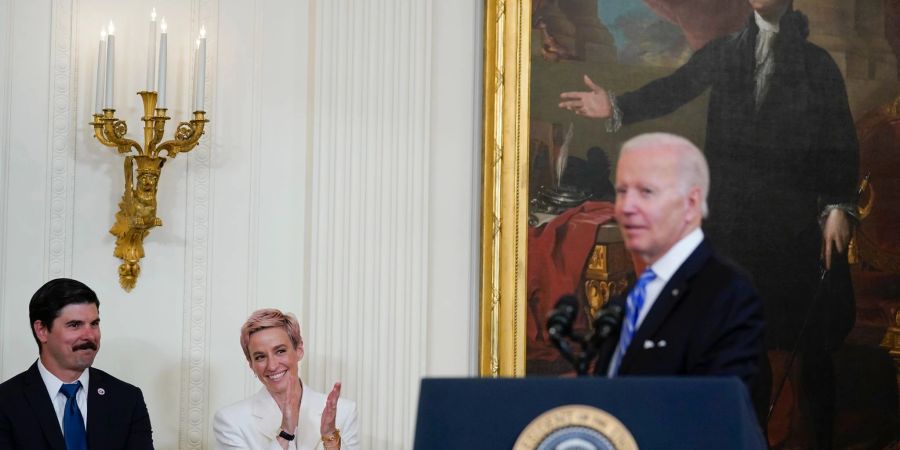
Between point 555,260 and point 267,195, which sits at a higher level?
point 267,195

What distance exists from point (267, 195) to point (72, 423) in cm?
150

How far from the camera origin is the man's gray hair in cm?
288

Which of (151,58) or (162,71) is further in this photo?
(151,58)

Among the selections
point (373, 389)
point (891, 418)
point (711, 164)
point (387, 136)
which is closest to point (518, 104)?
point (387, 136)

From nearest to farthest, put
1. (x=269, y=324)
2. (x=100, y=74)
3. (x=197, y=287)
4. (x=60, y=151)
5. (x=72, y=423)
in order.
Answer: (x=72, y=423), (x=269, y=324), (x=100, y=74), (x=60, y=151), (x=197, y=287)

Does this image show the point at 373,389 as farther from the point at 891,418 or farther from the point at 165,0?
the point at 891,418

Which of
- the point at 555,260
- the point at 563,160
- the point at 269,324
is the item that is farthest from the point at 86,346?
the point at 563,160

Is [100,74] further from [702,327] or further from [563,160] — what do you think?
[702,327]

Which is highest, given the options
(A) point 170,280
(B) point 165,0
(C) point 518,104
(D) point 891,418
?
(B) point 165,0

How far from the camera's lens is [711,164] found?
22.2 feet

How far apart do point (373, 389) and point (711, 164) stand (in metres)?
2.22

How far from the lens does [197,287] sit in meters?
5.95

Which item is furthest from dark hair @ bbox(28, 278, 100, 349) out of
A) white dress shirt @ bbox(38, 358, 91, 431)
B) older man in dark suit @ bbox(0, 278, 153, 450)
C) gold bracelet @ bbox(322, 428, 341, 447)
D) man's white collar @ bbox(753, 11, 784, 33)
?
man's white collar @ bbox(753, 11, 784, 33)

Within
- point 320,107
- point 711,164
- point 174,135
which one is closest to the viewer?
point 174,135
